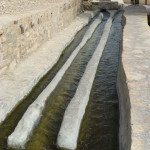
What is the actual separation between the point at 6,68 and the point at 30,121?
2.69m

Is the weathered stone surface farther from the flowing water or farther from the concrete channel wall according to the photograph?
the flowing water

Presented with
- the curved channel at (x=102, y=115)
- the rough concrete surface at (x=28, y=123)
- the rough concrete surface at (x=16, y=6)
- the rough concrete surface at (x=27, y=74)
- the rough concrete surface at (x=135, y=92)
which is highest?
the rough concrete surface at (x=16, y=6)

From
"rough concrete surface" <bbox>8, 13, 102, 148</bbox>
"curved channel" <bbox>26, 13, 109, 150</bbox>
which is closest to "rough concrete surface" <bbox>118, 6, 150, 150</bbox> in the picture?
"curved channel" <bbox>26, 13, 109, 150</bbox>

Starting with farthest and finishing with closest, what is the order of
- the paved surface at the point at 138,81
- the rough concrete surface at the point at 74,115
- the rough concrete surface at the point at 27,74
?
the rough concrete surface at the point at 27,74 < the rough concrete surface at the point at 74,115 < the paved surface at the point at 138,81

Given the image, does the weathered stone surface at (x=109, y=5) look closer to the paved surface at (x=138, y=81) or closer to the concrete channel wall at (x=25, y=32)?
the concrete channel wall at (x=25, y=32)

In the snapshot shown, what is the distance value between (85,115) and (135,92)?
1747 millimetres

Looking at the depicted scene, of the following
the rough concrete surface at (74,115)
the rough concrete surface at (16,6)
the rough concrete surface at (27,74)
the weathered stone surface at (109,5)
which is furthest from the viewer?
the weathered stone surface at (109,5)

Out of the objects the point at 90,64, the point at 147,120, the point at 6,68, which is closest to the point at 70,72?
the point at 90,64

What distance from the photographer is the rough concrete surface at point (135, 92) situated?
4338mm

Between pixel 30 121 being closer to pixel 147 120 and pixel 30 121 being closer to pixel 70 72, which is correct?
pixel 147 120

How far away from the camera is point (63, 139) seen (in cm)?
557

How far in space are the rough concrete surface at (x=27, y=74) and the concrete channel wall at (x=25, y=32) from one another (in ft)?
0.82

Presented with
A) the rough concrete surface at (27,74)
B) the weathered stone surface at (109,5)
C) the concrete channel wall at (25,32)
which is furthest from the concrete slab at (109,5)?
the rough concrete surface at (27,74)

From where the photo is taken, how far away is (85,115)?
6.94 metres
